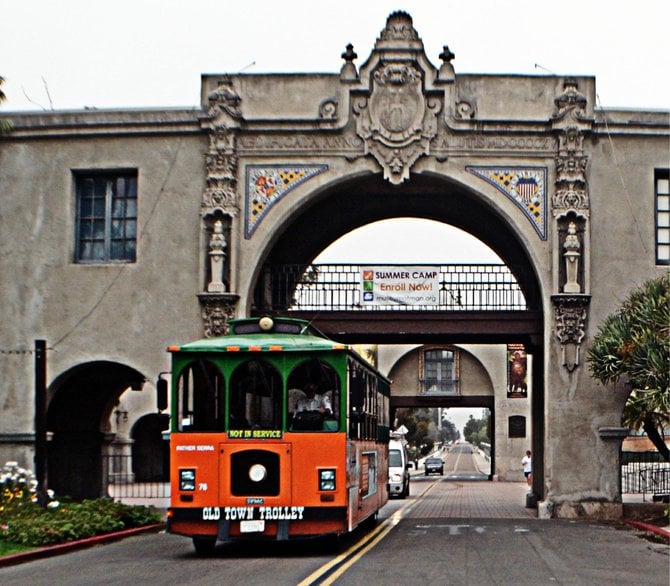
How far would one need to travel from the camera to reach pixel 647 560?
685 inches

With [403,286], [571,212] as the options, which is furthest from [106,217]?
[571,212]

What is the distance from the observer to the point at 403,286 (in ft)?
91.9

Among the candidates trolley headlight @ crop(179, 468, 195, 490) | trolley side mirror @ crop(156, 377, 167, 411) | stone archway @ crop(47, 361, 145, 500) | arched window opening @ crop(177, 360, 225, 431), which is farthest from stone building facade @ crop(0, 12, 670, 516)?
trolley headlight @ crop(179, 468, 195, 490)

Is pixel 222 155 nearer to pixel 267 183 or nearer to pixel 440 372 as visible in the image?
pixel 267 183

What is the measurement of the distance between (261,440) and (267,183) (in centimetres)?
1103

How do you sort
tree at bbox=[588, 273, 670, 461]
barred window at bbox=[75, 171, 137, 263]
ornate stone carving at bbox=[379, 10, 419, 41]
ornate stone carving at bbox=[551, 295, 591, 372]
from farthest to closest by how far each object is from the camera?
barred window at bbox=[75, 171, 137, 263]
ornate stone carving at bbox=[379, 10, 419, 41]
ornate stone carving at bbox=[551, 295, 591, 372]
tree at bbox=[588, 273, 670, 461]

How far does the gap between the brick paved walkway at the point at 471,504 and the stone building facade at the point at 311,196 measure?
114 inches

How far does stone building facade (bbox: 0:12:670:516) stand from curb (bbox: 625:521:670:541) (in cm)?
216

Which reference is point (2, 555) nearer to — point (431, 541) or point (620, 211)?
point (431, 541)

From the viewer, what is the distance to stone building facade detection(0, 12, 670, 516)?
27016 millimetres

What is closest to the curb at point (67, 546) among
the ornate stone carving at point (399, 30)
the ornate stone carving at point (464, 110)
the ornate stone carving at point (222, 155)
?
the ornate stone carving at point (222, 155)

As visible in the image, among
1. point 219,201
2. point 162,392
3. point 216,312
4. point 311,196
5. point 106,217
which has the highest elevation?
point 311,196

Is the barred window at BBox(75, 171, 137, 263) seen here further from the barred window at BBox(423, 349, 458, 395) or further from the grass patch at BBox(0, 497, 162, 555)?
the barred window at BBox(423, 349, 458, 395)

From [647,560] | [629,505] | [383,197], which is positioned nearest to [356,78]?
[383,197]
